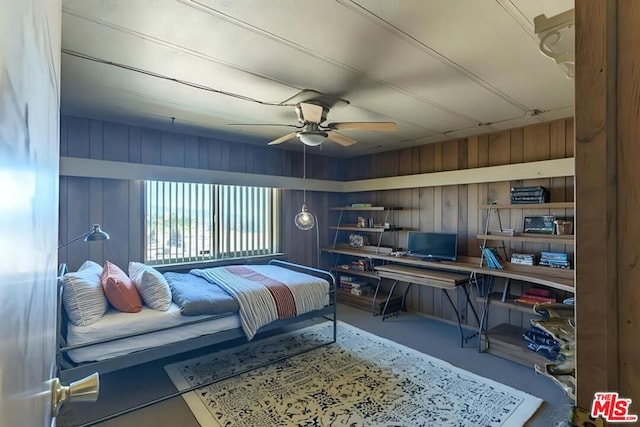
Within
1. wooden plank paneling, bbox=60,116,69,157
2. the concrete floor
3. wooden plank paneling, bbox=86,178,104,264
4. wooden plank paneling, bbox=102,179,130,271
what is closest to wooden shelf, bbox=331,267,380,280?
the concrete floor

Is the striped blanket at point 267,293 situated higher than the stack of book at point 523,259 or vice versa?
the stack of book at point 523,259

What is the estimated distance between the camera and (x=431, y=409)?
2.37 m

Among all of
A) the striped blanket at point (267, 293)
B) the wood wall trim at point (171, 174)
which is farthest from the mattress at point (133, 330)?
the wood wall trim at point (171, 174)

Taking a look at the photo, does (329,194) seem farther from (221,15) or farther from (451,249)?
(221,15)

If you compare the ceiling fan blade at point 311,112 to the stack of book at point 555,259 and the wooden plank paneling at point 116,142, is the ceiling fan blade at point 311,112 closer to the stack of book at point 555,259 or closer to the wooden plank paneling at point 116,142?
the wooden plank paneling at point 116,142

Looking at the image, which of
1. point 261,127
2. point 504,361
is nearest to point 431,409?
point 504,361

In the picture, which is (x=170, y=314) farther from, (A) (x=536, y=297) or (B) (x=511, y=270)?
(A) (x=536, y=297)

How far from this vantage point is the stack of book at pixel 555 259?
10.2 ft

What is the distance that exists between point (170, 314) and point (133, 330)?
264 mm

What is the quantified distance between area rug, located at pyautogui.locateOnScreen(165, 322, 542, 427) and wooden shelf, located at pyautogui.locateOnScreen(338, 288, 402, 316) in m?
1.13

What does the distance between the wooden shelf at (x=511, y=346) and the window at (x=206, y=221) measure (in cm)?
299

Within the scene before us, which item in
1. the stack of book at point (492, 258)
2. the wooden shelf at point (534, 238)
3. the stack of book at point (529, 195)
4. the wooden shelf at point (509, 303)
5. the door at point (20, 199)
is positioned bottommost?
the wooden shelf at point (509, 303)

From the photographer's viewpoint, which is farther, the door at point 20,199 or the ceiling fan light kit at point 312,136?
the ceiling fan light kit at point 312,136

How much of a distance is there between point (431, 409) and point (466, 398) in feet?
1.10
